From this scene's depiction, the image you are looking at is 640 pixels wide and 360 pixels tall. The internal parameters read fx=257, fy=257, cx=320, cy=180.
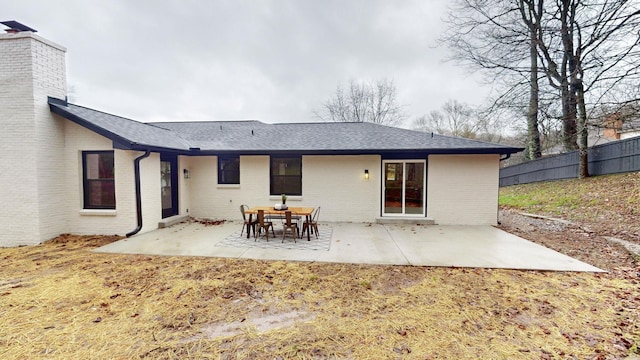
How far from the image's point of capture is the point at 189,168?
972cm

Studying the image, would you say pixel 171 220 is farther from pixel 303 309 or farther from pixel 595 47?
pixel 595 47

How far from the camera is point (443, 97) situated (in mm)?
30500

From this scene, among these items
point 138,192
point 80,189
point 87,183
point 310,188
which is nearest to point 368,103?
point 310,188

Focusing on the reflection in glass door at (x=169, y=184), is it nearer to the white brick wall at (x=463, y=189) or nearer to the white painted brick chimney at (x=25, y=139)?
the white painted brick chimney at (x=25, y=139)

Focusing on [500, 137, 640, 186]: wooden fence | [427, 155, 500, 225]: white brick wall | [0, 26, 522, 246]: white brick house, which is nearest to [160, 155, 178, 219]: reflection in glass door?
[0, 26, 522, 246]: white brick house

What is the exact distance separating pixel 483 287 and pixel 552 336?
1251 mm

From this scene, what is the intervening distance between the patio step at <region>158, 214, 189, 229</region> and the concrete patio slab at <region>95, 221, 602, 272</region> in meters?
0.29

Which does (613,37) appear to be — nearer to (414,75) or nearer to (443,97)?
(414,75)

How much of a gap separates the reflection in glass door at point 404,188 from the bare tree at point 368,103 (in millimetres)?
22258

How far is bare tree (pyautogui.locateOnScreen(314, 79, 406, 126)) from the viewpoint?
98.0 feet

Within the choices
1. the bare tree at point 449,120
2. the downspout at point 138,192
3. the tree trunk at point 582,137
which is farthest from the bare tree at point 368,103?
the downspout at point 138,192

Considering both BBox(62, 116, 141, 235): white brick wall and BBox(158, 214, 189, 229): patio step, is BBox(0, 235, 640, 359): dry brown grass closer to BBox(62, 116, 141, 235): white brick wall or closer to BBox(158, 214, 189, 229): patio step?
BBox(62, 116, 141, 235): white brick wall

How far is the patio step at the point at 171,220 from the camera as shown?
8.14 m

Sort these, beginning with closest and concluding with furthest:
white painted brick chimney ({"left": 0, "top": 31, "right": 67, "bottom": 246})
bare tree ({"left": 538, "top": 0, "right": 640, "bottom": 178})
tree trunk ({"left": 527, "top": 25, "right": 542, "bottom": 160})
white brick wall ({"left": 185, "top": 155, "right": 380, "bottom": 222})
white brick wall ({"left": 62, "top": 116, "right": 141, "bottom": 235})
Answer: white painted brick chimney ({"left": 0, "top": 31, "right": 67, "bottom": 246}) → bare tree ({"left": 538, "top": 0, "right": 640, "bottom": 178}) → white brick wall ({"left": 62, "top": 116, "right": 141, "bottom": 235}) → white brick wall ({"left": 185, "top": 155, "right": 380, "bottom": 222}) → tree trunk ({"left": 527, "top": 25, "right": 542, "bottom": 160})
